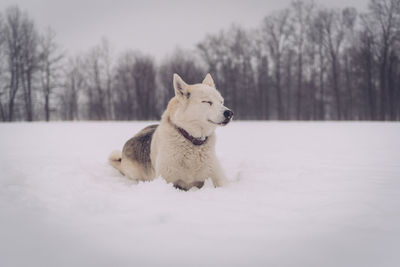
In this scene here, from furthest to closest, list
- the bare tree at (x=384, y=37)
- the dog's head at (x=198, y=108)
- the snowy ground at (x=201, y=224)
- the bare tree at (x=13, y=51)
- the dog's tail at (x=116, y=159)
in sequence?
the bare tree at (x=384, y=37) < the bare tree at (x=13, y=51) < the dog's tail at (x=116, y=159) < the dog's head at (x=198, y=108) < the snowy ground at (x=201, y=224)

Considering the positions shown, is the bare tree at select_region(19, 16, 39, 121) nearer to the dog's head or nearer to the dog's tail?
the dog's tail

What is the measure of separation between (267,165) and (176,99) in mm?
2316

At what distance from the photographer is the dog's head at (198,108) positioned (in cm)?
395

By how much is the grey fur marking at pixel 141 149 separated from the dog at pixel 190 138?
0.36 m

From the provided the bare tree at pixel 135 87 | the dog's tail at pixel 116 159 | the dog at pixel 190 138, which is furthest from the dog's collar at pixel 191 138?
the bare tree at pixel 135 87

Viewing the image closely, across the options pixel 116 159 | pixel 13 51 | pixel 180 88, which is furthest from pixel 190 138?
pixel 13 51

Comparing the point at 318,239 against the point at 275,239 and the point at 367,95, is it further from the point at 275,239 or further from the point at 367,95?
the point at 367,95

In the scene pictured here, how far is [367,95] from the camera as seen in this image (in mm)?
31672

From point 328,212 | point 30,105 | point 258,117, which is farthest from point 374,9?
point 30,105

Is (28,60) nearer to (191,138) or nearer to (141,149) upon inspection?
(141,149)

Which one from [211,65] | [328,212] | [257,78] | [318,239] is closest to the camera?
[318,239]

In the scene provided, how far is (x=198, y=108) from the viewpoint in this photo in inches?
159

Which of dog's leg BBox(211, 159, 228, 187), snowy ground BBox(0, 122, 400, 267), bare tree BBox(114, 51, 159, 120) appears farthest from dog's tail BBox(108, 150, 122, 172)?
bare tree BBox(114, 51, 159, 120)

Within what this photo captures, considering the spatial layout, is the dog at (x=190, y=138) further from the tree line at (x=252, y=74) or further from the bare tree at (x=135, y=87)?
→ the bare tree at (x=135, y=87)
